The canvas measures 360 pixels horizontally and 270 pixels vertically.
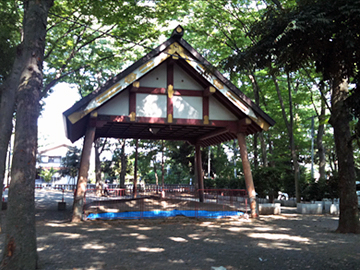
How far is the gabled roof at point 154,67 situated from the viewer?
45.5ft

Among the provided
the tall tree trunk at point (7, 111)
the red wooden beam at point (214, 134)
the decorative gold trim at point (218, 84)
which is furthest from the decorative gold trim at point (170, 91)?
the tall tree trunk at point (7, 111)

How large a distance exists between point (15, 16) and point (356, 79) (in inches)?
606

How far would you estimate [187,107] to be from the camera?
15789mm

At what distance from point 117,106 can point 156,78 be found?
233 cm

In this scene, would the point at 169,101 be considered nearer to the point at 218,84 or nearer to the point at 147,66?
the point at 147,66

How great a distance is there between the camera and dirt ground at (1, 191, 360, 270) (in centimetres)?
727

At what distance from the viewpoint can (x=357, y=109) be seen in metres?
7.30

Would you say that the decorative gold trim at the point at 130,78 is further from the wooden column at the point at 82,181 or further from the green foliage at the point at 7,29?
the green foliage at the point at 7,29

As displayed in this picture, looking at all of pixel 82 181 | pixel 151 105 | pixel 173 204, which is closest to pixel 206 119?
pixel 151 105

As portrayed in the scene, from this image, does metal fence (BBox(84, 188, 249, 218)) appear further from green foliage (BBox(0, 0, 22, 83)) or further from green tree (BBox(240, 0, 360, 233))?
green tree (BBox(240, 0, 360, 233))

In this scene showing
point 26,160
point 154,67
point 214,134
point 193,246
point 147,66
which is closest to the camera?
point 26,160

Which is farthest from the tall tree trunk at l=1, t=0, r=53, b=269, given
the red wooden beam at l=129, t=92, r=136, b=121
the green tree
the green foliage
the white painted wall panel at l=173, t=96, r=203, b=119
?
the green foliage

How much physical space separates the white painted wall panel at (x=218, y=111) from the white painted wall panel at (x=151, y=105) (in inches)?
94.1

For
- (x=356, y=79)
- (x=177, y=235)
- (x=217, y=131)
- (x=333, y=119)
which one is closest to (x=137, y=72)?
(x=217, y=131)
